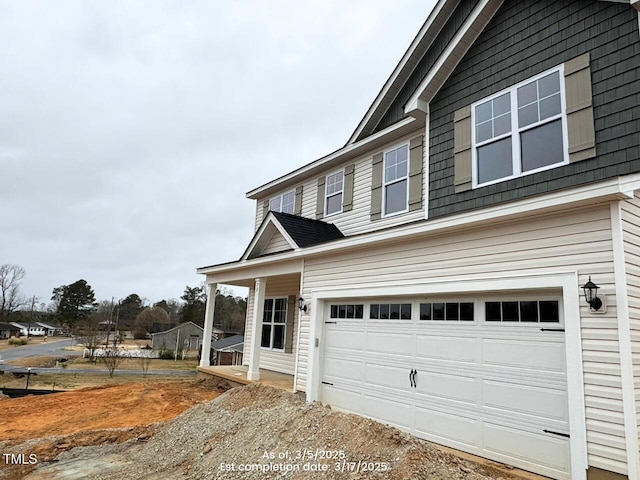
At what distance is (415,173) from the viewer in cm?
881

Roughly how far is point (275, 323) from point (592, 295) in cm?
1053

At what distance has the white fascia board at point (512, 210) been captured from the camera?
4.31m

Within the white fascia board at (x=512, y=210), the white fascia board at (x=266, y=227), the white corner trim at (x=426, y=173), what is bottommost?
the white fascia board at (x=512, y=210)

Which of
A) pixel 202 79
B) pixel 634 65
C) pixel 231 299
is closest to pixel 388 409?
pixel 634 65

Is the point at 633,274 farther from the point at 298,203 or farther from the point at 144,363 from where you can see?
the point at 144,363

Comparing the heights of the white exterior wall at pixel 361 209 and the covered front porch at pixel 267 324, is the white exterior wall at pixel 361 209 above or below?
above

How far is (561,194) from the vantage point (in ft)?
15.6

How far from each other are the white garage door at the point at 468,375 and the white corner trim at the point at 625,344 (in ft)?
2.19

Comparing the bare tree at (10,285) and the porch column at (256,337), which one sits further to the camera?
the bare tree at (10,285)

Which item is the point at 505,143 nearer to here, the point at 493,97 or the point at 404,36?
the point at 493,97

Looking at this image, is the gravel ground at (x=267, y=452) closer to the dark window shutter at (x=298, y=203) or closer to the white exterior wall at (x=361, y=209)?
the white exterior wall at (x=361, y=209)

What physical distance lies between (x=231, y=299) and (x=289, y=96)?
4554 cm

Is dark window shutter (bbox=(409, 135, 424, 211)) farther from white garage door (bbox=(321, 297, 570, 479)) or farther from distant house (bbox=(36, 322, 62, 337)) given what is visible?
distant house (bbox=(36, 322, 62, 337))

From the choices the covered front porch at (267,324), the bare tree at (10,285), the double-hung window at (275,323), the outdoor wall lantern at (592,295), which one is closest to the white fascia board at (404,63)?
the covered front porch at (267,324)
